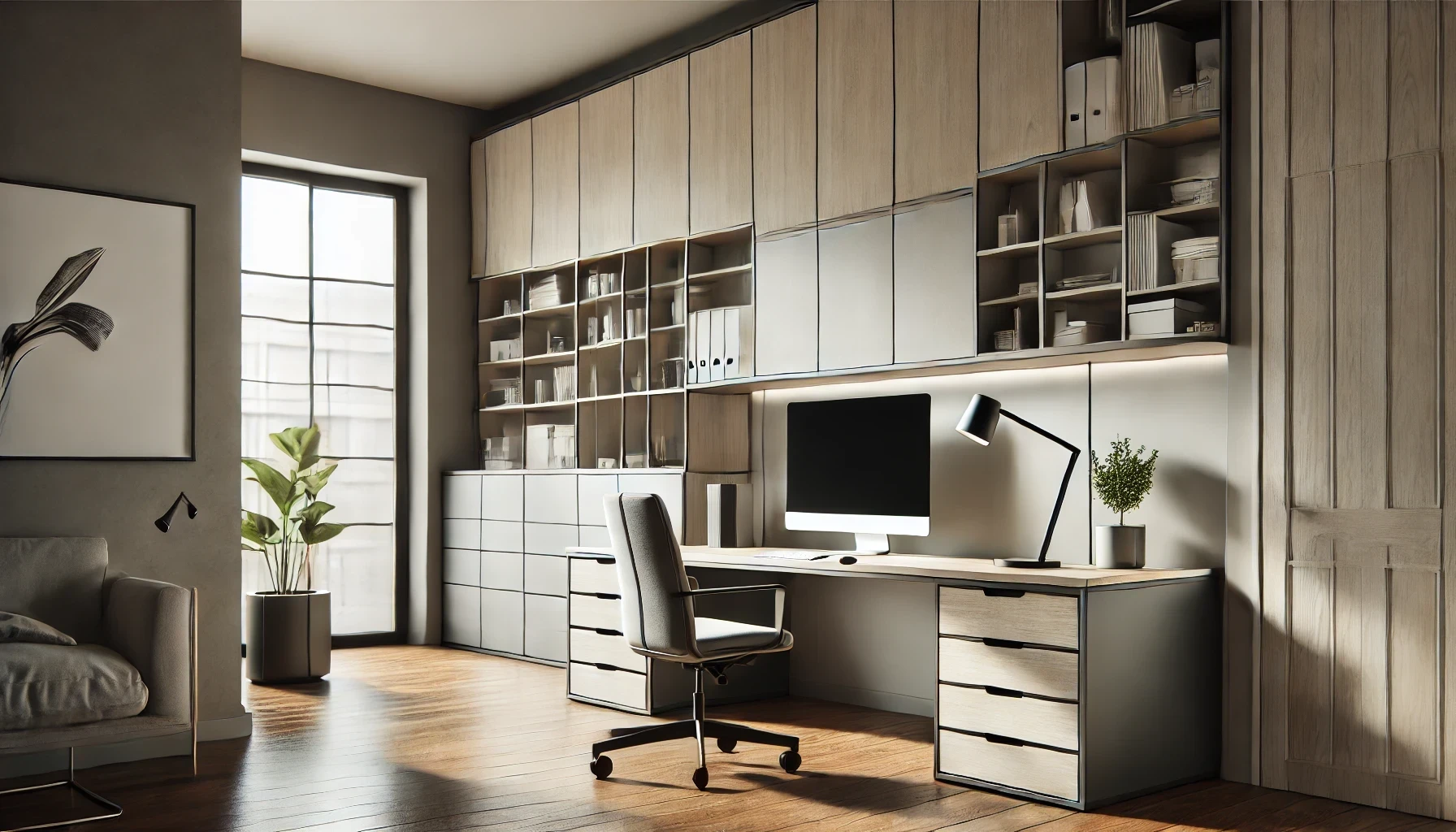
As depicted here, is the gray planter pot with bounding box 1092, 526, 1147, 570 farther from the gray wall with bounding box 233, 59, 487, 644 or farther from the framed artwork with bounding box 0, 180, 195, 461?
the gray wall with bounding box 233, 59, 487, 644

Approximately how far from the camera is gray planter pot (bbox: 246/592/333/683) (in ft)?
19.5

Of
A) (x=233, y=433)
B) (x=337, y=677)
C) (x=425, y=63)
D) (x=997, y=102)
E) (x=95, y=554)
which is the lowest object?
(x=337, y=677)

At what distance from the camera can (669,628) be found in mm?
3938

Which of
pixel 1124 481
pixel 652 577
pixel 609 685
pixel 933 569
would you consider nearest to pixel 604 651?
pixel 609 685

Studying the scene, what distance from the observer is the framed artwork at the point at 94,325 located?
171 inches

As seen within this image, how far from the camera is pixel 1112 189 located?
439 centimetres

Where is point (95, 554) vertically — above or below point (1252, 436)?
below

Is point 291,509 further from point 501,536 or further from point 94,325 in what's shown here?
point 94,325

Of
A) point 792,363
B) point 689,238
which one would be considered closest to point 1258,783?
point 792,363

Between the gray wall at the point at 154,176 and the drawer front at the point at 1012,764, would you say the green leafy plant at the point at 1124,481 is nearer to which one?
the drawer front at the point at 1012,764

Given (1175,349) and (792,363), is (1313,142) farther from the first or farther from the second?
(792,363)

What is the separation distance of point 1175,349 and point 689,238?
2.52 m

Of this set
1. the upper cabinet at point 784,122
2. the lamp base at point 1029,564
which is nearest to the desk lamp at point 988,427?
the lamp base at point 1029,564

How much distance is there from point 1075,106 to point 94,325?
3.64m
